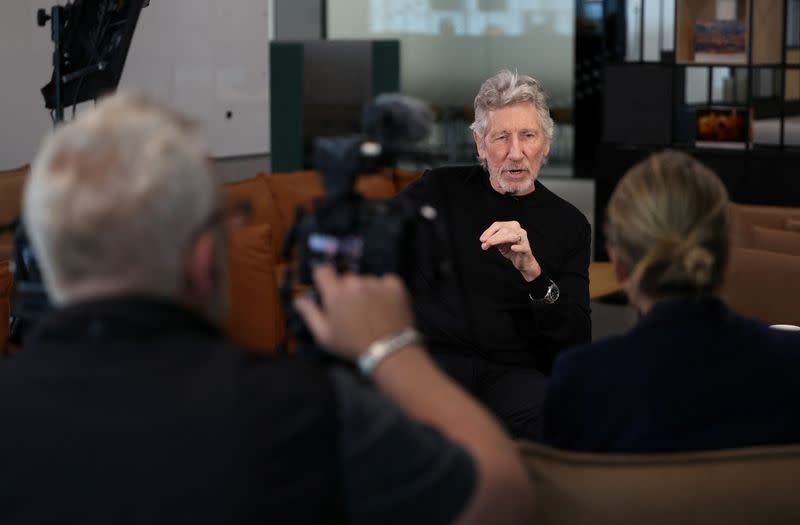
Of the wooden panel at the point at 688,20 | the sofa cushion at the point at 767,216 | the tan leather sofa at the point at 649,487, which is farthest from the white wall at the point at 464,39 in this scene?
the tan leather sofa at the point at 649,487

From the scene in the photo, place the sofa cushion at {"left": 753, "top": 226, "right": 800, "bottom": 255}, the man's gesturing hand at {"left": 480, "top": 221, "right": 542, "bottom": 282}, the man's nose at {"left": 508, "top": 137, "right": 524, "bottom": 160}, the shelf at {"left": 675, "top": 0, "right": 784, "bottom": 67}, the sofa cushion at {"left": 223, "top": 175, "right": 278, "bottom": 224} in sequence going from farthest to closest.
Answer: the shelf at {"left": 675, "top": 0, "right": 784, "bottom": 67}
the sofa cushion at {"left": 223, "top": 175, "right": 278, "bottom": 224}
the sofa cushion at {"left": 753, "top": 226, "right": 800, "bottom": 255}
the man's nose at {"left": 508, "top": 137, "right": 524, "bottom": 160}
the man's gesturing hand at {"left": 480, "top": 221, "right": 542, "bottom": 282}

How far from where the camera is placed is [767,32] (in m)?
6.38

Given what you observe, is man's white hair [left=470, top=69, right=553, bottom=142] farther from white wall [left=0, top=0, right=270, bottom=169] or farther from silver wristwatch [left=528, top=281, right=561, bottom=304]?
white wall [left=0, top=0, right=270, bottom=169]

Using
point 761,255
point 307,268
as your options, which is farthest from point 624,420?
point 761,255

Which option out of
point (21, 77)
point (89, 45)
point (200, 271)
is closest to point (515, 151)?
point (89, 45)

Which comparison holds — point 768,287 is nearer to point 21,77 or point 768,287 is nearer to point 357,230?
point 357,230

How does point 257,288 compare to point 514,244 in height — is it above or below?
below

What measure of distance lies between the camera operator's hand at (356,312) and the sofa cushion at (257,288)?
258cm

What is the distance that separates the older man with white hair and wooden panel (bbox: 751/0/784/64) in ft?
12.2

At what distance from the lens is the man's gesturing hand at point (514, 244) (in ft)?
8.40

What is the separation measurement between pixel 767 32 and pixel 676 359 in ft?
17.4

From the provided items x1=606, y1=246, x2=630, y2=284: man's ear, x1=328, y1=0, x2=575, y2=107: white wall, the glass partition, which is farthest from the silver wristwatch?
x1=328, y1=0, x2=575, y2=107: white wall

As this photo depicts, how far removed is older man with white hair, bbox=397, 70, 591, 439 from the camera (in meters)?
2.77

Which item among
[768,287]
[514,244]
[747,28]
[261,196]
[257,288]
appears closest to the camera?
[514,244]
